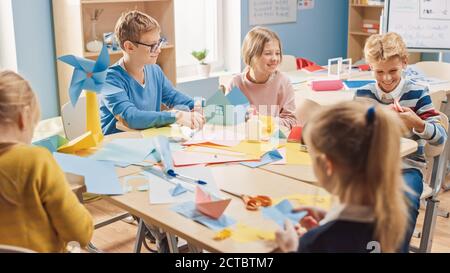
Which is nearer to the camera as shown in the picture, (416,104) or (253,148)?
(253,148)

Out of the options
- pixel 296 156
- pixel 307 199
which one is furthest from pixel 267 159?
pixel 307 199

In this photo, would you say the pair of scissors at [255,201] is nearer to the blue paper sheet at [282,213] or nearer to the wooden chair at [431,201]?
the blue paper sheet at [282,213]

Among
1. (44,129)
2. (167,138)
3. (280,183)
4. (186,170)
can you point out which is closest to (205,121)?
(167,138)

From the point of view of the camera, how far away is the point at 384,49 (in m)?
2.35

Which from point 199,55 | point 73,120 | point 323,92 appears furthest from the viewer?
point 199,55

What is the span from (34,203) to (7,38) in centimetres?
244

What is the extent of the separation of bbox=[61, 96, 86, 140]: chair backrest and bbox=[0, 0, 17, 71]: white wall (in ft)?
3.39

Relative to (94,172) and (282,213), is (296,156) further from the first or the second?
(94,172)

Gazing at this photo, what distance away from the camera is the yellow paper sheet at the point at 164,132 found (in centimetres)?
235

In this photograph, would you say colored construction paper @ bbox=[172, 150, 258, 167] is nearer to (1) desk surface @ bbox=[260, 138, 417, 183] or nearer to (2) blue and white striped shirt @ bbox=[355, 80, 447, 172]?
(1) desk surface @ bbox=[260, 138, 417, 183]

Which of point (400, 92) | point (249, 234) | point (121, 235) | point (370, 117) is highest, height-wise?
point (370, 117)

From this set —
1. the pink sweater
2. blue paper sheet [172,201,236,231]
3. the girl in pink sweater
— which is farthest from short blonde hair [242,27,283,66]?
blue paper sheet [172,201,236,231]
